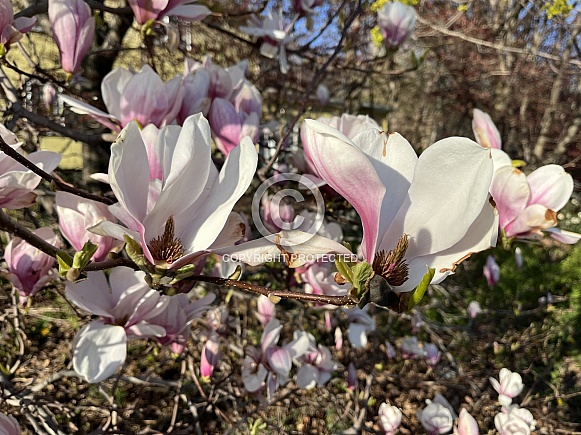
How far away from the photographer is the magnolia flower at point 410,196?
0.43 metres

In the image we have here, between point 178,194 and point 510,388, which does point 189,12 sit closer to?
point 178,194

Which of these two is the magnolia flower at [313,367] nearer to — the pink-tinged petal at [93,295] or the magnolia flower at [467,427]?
the magnolia flower at [467,427]

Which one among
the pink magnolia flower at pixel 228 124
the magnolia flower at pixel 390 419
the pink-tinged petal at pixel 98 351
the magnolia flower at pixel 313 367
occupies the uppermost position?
the pink magnolia flower at pixel 228 124

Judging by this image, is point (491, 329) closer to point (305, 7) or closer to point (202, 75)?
point (305, 7)

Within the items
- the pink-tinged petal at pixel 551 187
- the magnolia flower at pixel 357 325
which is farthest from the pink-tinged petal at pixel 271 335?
the pink-tinged petal at pixel 551 187

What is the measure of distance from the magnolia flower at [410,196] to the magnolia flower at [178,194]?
10cm

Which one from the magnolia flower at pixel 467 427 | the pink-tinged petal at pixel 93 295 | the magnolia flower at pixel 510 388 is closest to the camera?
the pink-tinged petal at pixel 93 295

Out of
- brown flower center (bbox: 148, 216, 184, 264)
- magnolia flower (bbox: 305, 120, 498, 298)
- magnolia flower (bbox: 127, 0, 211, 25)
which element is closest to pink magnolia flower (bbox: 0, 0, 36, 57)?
magnolia flower (bbox: 127, 0, 211, 25)

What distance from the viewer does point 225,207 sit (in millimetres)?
480

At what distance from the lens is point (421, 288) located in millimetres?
417

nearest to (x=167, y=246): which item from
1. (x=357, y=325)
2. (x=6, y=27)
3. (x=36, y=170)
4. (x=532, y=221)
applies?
(x=36, y=170)

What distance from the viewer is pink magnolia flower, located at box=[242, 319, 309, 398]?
1131mm

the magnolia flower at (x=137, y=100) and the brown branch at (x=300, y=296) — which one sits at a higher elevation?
the magnolia flower at (x=137, y=100)

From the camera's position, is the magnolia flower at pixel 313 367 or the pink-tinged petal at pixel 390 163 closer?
the pink-tinged petal at pixel 390 163
